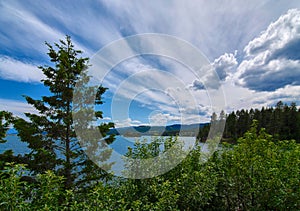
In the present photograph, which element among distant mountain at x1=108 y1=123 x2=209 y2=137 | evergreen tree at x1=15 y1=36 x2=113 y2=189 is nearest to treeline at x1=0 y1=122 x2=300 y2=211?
distant mountain at x1=108 y1=123 x2=209 y2=137

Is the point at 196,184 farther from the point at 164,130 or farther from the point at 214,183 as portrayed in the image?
the point at 164,130

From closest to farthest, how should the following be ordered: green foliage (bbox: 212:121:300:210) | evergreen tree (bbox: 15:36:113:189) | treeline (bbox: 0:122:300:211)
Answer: treeline (bbox: 0:122:300:211) → green foliage (bbox: 212:121:300:210) → evergreen tree (bbox: 15:36:113:189)

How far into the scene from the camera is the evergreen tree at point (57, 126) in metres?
8.07

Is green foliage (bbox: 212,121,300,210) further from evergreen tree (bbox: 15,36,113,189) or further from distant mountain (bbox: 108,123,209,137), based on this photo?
evergreen tree (bbox: 15,36,113,189)

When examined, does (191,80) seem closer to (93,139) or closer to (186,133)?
(186,133)

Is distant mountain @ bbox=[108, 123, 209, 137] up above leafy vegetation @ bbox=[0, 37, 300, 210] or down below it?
above

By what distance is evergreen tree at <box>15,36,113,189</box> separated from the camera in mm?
8070

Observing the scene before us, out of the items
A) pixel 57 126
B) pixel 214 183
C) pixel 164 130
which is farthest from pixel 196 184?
pixel 57 126

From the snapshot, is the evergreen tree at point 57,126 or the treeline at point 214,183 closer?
the treeline at point 214,183

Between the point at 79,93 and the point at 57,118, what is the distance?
1.96 meters

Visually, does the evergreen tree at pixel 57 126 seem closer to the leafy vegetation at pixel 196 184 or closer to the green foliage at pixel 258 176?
the leafy vegetation at pixel 196 184

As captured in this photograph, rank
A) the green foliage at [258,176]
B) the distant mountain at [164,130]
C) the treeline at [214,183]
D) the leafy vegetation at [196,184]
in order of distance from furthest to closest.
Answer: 1. the distant mountain at [164,130]
2. the green foliage at [258,176]
3. the treeline at [214,183]
4. the leafy vegetation at [196,184]

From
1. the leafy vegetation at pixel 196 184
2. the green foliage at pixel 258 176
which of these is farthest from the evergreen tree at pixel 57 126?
the green foliage at pixel 258 176

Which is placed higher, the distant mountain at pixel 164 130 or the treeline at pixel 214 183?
the distant mountain at pixel 164 130
